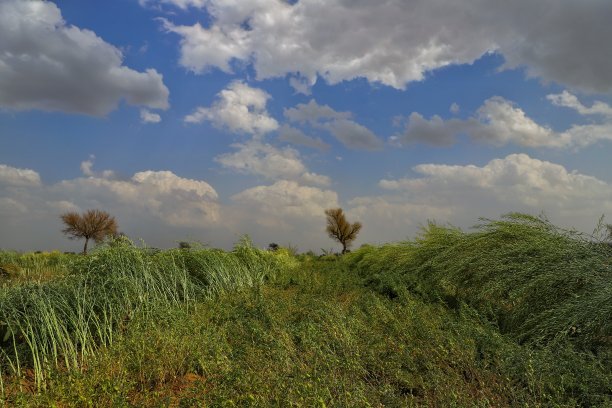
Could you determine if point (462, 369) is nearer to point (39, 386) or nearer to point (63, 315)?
point (39, 386)

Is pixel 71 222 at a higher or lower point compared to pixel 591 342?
higher

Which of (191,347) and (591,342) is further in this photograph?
(591,342)

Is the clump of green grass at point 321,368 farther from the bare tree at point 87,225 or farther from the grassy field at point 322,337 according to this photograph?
the bare tree at point 87,225

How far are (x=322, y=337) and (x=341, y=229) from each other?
19361mm

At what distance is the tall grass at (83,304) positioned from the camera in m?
4.75

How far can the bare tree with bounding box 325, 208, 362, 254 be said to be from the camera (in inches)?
949

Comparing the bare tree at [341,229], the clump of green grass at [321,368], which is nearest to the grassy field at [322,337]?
the clump of green grass at [321,368]

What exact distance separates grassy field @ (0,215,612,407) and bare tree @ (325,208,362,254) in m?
15.3

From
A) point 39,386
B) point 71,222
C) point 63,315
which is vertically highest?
point 71,222

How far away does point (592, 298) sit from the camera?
5344mm

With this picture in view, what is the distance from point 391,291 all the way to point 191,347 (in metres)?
4.79

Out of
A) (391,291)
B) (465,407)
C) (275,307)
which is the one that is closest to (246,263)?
(391,291)

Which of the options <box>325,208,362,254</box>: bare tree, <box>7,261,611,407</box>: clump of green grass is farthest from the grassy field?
<box>325,208,362,254</box>: bare tree

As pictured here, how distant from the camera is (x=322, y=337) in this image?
484 cm
